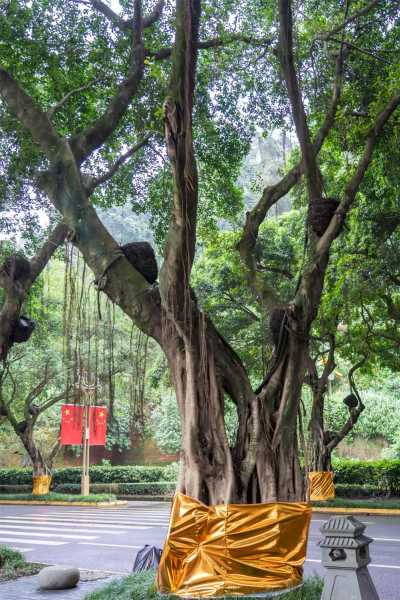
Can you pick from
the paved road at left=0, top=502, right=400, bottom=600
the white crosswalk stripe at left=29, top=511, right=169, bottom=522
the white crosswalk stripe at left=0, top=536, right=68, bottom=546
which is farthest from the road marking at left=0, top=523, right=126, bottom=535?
the white crosswalk stripe at left=29, top=511, right=169, bottom=522

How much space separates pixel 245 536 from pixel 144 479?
24.5 metres

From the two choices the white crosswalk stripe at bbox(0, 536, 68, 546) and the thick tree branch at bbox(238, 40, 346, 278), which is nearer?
the thick tree branch at bbox(238, 40, 346, 278)

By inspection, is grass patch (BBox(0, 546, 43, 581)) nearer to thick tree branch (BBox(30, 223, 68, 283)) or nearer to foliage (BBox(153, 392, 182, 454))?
thick tree branch (BBox(30, 223, 68, 283))

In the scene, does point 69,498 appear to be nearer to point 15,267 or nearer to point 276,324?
point 15,267

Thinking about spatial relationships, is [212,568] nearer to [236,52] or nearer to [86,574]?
[86,574]

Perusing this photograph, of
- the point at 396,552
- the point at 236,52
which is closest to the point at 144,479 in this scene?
the point at 396,552

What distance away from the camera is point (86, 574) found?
845 cm

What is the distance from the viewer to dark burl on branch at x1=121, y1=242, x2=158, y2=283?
246 inches

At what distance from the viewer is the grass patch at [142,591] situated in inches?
200

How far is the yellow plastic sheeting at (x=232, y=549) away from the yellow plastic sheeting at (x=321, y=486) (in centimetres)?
1277

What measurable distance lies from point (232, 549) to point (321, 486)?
13198 mm

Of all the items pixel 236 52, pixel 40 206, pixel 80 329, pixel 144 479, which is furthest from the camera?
pixel 144 479

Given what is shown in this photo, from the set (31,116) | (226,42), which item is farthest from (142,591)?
(226,42)

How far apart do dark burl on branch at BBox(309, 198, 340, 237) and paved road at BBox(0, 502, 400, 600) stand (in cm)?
398
